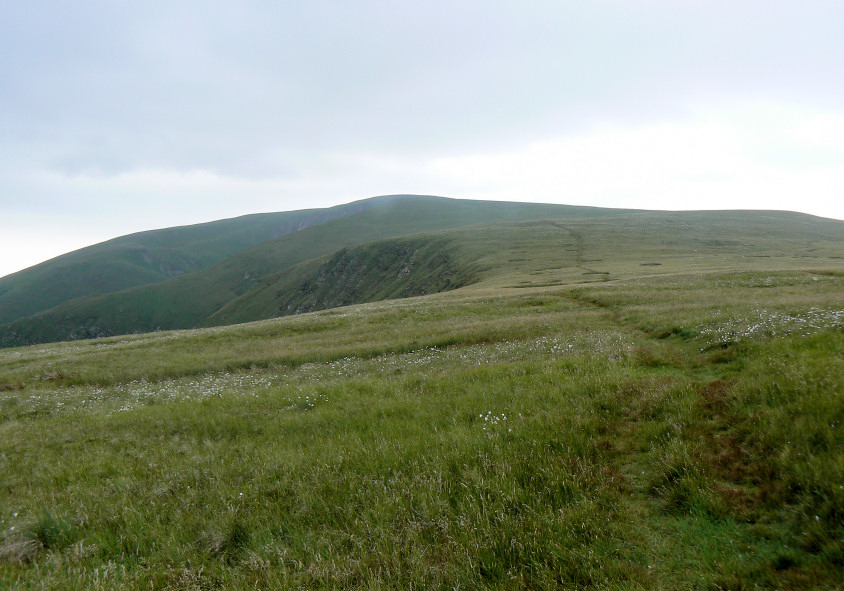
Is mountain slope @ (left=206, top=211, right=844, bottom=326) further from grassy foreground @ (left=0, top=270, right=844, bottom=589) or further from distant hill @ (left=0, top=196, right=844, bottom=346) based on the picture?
grassy foreground @ (left=0, top=270, right=844, bottom=589)

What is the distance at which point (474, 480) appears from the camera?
5859mm

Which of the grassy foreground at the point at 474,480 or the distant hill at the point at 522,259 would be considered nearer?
the grassy foreground at the point at 474,480

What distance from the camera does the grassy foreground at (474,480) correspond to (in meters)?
4.30

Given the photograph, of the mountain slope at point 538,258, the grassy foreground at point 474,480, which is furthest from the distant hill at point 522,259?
the grassy foreground at point 474,480

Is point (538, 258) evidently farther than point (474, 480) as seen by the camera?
Yes

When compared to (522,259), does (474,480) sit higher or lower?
lower

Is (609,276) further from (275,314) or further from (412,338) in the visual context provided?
(275,314)

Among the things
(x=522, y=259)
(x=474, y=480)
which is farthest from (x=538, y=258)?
(x=474, y=480)

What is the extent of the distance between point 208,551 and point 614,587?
4.77 meters

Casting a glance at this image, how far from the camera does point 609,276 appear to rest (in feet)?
181

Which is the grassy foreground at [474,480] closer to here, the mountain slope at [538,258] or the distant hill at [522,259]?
the distant hill at [522,259]

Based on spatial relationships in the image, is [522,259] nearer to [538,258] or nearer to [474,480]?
[538,258]

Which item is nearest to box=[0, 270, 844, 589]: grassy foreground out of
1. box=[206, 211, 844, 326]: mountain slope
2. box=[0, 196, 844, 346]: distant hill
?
box=[0, 196, 844, 346]: distant hill

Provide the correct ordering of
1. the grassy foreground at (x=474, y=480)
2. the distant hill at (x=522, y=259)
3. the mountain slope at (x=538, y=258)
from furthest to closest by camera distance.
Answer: the distant hill at (x=522, y=259) < the mountain slope at (x=538, y=258) < the grassy foreground at (x=474, y=480)
